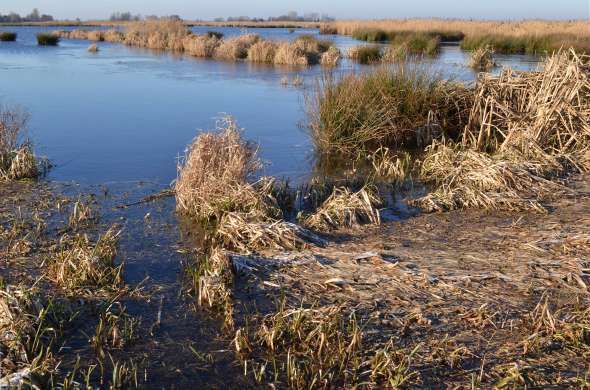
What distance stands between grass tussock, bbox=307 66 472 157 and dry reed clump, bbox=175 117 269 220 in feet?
9.98

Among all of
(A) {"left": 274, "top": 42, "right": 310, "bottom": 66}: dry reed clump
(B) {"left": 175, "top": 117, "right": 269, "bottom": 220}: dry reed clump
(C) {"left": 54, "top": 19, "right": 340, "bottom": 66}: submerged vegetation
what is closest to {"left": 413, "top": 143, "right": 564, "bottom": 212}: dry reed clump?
(B) {"left": 175, "top": 117, "right": 269, "bottom": 220}: dry reed clump

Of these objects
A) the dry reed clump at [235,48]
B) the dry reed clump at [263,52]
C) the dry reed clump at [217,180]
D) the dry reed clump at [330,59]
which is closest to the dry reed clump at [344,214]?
the dry reed clump at [217,180]

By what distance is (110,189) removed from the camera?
7.79 meters

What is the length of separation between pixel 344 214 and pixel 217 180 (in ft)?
5.03

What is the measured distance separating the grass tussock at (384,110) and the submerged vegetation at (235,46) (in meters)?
13.8

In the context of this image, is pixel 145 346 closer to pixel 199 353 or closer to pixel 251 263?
pixel 199 353

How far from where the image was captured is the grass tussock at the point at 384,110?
9859 millimetres

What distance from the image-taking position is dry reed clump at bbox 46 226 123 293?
4.74m

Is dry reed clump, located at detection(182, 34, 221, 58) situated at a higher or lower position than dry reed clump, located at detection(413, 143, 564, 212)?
higher

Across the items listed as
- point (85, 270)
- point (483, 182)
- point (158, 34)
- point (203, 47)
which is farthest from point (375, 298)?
point (158, 34)

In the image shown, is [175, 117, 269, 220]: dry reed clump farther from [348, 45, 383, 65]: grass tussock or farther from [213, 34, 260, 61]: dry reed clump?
[213, 34, 260, 61]: dry reed clump

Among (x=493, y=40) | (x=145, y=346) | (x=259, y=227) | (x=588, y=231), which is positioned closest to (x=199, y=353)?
(x=145, y=346)

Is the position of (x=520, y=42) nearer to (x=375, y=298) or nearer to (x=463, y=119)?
(x=463, y=119)

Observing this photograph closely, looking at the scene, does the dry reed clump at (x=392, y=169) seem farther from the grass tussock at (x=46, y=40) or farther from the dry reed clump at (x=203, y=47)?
the grass tussock at (x=46, y=40)
